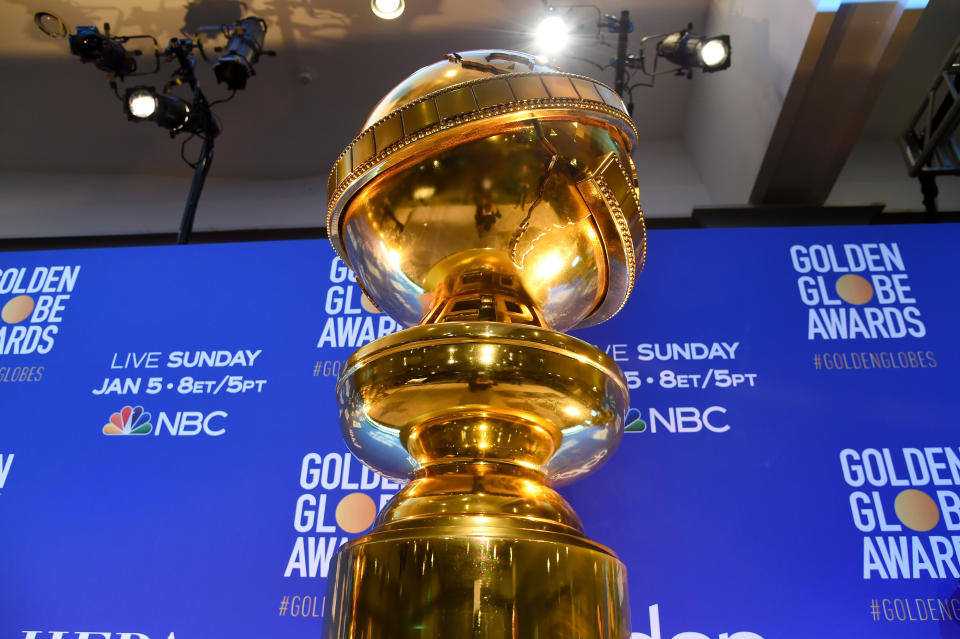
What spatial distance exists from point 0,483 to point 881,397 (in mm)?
1200

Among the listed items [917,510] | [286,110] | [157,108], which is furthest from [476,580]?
[286,110]

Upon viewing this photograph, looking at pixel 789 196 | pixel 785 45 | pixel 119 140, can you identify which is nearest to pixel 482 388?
pixel 785 45

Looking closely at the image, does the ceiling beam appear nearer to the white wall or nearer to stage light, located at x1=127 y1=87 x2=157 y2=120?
the white wall

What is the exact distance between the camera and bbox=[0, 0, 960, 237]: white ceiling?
7.48 feet

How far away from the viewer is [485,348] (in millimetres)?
317

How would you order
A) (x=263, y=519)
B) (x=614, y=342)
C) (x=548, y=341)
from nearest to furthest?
(x=548, y=341) → (x=263, y=519) → (x=614, y=342)

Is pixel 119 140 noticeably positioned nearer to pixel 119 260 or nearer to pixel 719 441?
pixel 119 260

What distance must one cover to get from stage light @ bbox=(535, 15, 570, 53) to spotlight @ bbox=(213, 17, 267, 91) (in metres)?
1.00

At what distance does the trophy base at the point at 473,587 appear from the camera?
26 cm

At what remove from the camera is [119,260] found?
42.4 inches

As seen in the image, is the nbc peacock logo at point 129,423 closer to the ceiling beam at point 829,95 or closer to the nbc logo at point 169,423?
the nbc logo at point 169,423

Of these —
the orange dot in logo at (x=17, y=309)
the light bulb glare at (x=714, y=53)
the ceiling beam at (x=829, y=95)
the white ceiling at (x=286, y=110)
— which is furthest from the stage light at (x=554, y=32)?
the orange dot in logo at (x=17, y=309)

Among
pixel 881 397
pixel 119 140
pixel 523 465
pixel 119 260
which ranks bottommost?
pixel 523 465

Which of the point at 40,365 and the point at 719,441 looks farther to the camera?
the point at 40,365
